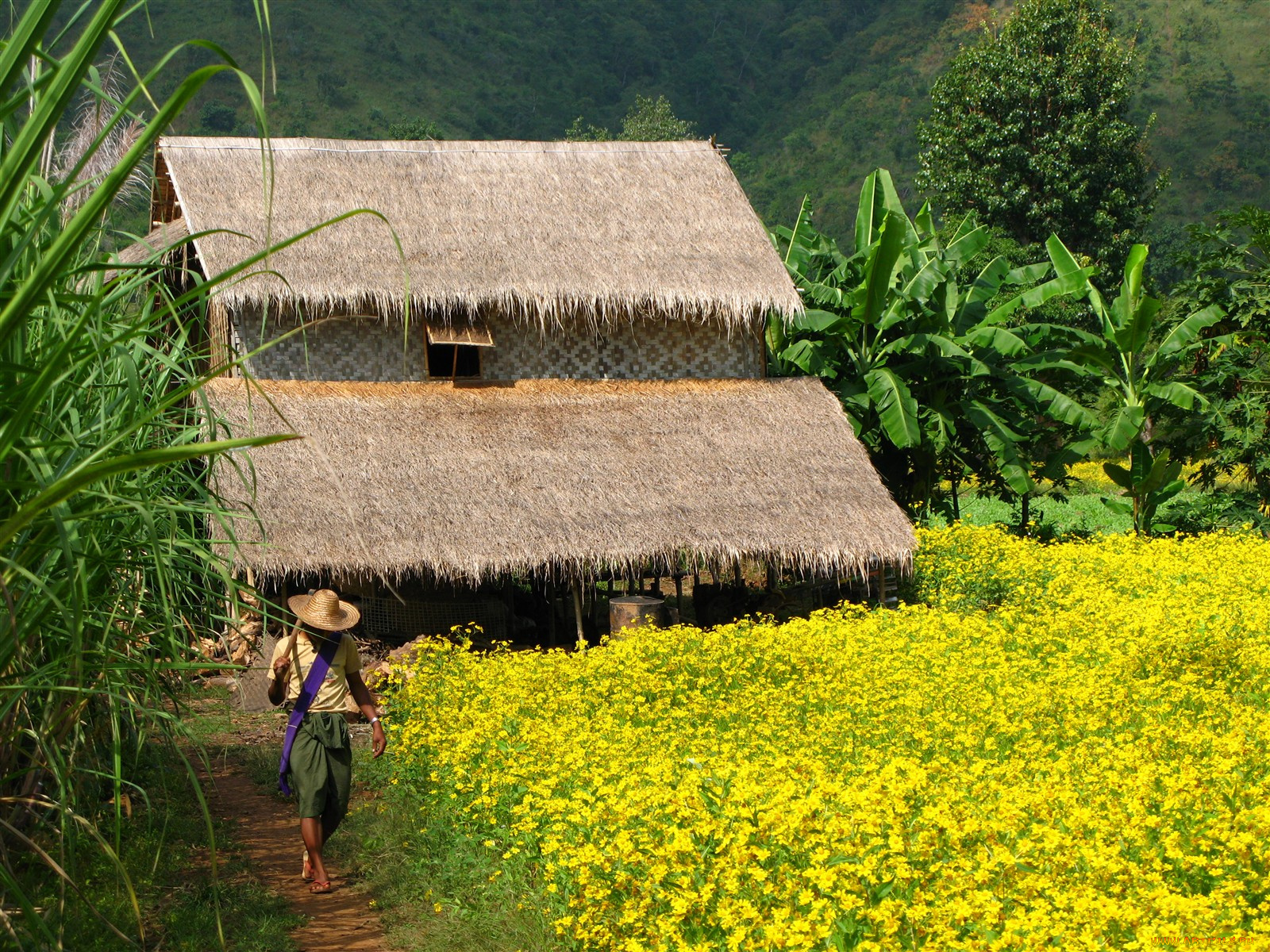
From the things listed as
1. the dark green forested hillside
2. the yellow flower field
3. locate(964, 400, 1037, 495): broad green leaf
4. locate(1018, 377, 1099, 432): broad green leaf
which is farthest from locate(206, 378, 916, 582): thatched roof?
the dark green forested hillside

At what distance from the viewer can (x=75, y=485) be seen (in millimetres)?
1895

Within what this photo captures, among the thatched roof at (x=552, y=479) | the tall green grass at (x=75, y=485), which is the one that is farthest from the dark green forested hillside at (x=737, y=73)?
the tall green grass at (x=75, y=485)

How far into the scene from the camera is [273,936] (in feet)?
16.6

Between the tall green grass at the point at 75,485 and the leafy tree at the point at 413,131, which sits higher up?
the leafy tree at the point at 413,131

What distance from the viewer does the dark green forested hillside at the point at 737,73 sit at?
44094 millimetres

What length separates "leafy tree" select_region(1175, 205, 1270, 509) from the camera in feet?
49.1

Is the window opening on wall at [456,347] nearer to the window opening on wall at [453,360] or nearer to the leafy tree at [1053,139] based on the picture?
the window opening on wall at [453,360]

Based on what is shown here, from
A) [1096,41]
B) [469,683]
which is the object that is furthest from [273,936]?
[1096,41]

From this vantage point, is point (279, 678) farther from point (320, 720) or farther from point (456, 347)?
point (456, 347)

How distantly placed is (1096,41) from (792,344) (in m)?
17.4

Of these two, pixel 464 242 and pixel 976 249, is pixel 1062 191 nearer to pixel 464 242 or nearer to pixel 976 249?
pixel 976 249

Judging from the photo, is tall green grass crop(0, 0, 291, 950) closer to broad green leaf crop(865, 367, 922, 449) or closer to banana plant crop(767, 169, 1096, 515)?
broad green leaf crop(865, 367, 922, 449)

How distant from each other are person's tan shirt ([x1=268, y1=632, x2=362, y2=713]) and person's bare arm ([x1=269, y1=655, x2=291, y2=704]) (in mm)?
15

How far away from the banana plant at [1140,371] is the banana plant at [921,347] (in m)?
0.57
